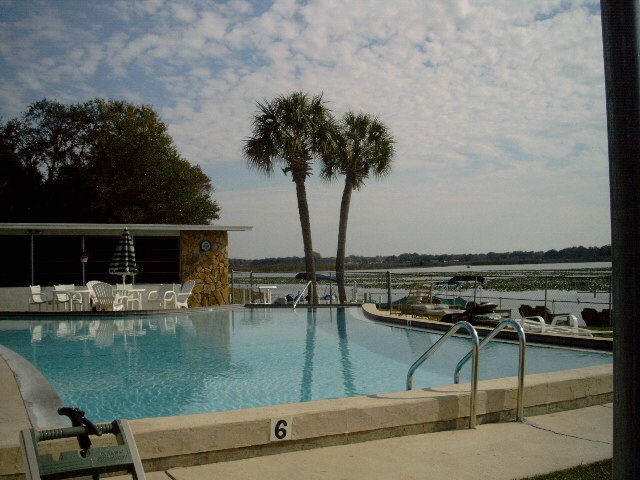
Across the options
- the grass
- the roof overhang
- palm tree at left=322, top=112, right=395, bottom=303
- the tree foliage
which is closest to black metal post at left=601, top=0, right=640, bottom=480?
the grass

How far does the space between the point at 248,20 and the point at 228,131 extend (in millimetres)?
9038

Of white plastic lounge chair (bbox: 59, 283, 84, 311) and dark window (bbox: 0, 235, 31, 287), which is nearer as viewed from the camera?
white plastic lounge chair (bbox: 59, 283, 84, 311)

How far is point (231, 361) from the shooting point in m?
9.52

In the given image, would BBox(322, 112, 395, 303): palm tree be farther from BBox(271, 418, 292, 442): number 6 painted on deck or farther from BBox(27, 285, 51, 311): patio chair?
BBox(271, 418, 292, 442): number 6 painted on deck

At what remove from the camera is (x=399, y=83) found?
42.3ft

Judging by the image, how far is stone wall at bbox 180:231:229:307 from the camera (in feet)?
61.1

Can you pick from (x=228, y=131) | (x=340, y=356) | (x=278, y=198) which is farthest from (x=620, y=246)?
(x=278, y=198)

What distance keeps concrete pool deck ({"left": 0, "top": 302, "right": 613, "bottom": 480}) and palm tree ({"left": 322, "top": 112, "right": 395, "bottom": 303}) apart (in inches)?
682

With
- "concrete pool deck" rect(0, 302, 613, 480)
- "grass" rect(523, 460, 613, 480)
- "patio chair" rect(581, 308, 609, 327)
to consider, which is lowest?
"patio chair" rect(581, 308, 609, 327)

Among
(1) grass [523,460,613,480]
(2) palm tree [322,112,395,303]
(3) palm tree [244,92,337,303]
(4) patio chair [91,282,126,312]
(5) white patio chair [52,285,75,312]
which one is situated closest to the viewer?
(1) grass [523,460,613,480]

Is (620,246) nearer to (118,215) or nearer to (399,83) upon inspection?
(399,83)

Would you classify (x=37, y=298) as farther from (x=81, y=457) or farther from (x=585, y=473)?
(x=585, y=473)

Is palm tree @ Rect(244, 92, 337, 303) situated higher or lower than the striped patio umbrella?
higher

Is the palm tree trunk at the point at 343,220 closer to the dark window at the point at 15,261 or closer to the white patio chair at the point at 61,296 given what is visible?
the white patio chair at the point at 61,296
